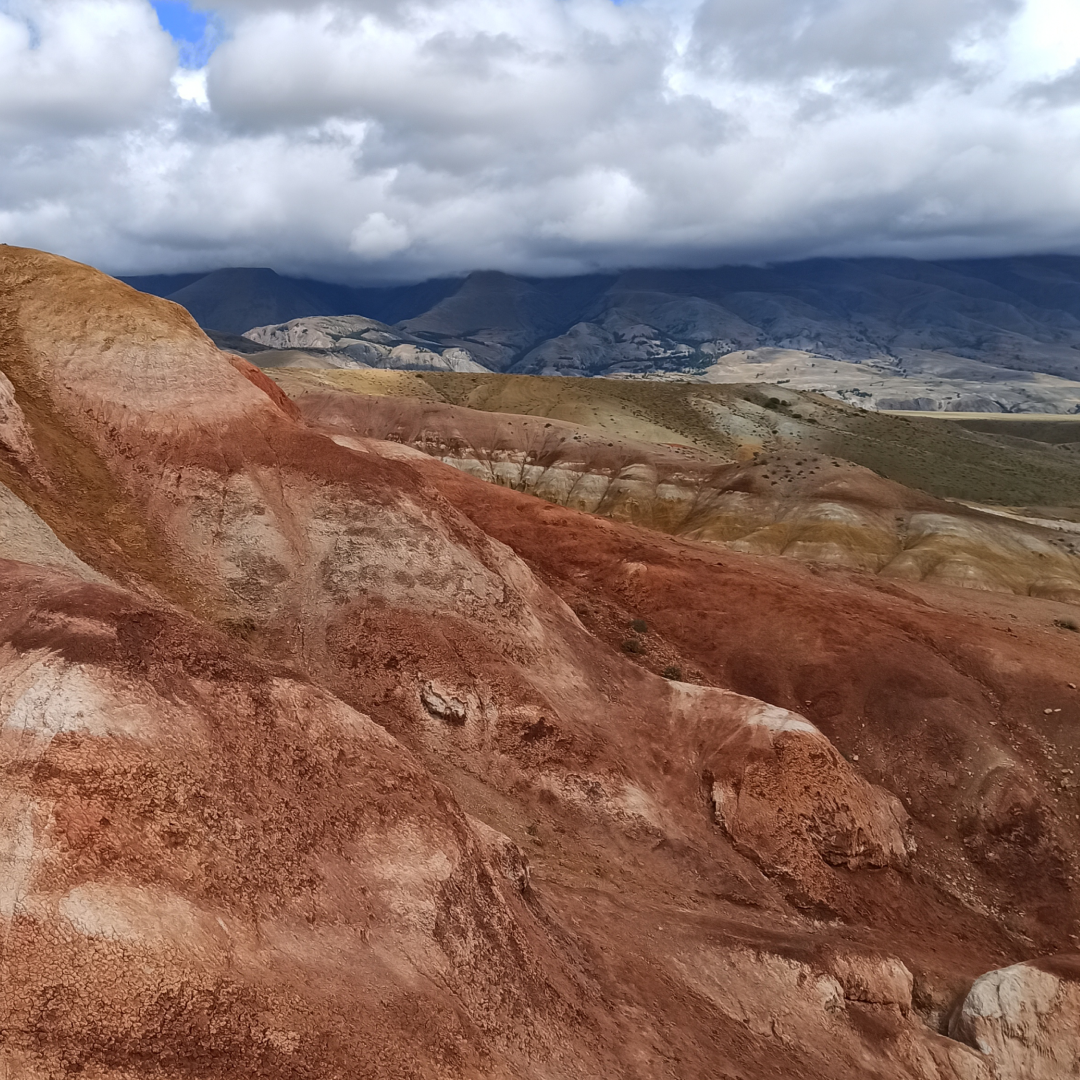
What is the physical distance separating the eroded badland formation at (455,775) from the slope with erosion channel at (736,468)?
1072 cm

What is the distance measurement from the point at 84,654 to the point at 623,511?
67.9 m

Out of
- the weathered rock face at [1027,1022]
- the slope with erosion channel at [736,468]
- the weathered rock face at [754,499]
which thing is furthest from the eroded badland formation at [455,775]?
the slope with erosion channel at [736,468]

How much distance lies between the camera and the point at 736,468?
8119 cm

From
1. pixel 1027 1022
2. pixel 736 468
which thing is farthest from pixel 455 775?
pixel 736 468

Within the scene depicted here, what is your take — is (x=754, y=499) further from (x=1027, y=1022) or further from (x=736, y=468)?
(x=1027, y=1022)

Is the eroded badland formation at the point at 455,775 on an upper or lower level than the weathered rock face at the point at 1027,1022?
upper

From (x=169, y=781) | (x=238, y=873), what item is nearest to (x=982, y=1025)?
(x=238, y=873)

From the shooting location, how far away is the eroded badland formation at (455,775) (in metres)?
13.8

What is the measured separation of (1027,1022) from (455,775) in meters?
17.7

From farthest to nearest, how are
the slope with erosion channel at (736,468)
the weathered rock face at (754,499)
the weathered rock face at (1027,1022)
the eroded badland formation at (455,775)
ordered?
the slope with erosion channel at (736,468) < the weathered rock face at (754,499) < the weathered rock face at (1027,1022) < the eroded badland formation at (455,775)

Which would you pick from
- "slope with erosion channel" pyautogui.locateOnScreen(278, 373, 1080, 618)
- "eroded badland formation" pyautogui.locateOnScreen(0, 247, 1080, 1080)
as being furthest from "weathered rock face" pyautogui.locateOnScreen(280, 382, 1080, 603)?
"eroded badland formation" pyautogui.locateOnScreen(0, 247, 1080, 1080)

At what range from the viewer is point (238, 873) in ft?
48.1

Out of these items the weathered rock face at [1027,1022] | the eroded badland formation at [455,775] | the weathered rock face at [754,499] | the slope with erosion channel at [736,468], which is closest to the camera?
the eroded badland formation at [455,775]

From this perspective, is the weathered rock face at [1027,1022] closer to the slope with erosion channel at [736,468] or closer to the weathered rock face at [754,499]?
the slope with erosion channel at [736,468]
